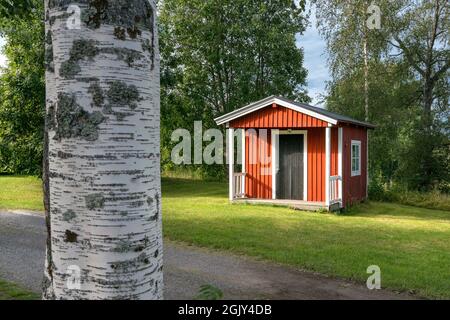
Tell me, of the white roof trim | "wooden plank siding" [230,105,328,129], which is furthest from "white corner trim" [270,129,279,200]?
the white roof trim

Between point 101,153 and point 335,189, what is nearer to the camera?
point 101,153

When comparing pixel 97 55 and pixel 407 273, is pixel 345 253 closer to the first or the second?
pixel 407 273

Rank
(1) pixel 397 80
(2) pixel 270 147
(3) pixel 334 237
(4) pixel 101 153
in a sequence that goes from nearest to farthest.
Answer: (4) pixel 101 153 → (3) pixel 334 237 → (2) pixel 270 147 → (1) pixel 397 80

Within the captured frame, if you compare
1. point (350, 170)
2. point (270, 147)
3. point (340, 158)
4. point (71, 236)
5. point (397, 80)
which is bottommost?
point (350, 170)

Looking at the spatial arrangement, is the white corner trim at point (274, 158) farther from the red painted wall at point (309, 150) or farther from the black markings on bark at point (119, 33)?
the black markings on bark at point (119, 33)

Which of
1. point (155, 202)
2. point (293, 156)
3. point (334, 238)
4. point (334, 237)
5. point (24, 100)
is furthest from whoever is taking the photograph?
point (24, 100)

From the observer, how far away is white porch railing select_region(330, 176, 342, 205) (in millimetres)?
13656

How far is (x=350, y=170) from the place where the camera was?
1545 cm

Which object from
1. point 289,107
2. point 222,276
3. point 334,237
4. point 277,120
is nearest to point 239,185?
point 277,120

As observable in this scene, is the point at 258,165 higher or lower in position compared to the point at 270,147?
lower

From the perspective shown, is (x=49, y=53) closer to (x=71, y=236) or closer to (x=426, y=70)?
(x=71, y=236)

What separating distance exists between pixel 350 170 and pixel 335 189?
158cm

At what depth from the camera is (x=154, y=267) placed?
166cm

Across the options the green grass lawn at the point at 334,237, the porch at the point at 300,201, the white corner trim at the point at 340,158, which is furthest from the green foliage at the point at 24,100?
the white corner trim at the point at 340,158
